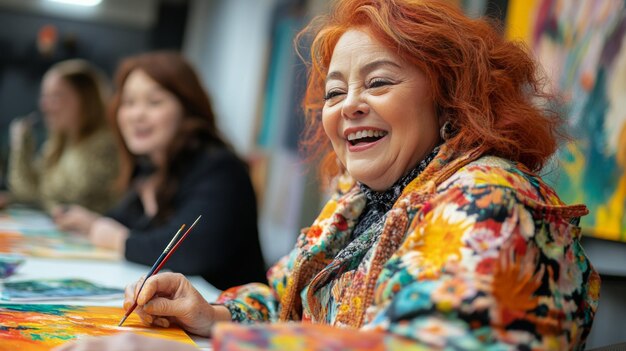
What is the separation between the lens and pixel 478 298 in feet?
2.78

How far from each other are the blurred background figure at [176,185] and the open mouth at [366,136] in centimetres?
101

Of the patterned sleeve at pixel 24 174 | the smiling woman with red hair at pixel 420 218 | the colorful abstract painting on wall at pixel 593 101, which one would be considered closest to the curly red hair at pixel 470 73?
the smiling woman with red hair at pixel 420 218

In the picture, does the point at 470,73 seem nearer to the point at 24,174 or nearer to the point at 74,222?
the point at 74,222

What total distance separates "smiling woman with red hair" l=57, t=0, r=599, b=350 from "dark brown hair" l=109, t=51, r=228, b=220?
105cm

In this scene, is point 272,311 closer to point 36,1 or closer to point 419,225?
point 419,225

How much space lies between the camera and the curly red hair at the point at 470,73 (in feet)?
3.95

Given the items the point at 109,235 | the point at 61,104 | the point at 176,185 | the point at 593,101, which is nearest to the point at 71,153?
the point at 61,104

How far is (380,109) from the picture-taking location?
126 centimetres

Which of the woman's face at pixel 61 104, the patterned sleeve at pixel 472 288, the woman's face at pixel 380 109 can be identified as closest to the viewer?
the patterned sleeve at pixel 472 288

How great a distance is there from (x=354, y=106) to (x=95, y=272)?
1111 mm

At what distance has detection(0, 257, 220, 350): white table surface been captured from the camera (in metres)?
1.81

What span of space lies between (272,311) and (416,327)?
725 mm

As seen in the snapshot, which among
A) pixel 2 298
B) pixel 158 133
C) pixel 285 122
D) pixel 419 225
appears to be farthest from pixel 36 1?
pixel 419 225

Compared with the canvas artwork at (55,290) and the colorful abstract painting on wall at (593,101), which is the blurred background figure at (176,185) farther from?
the colorful abstract painting on wall at (593,101)
